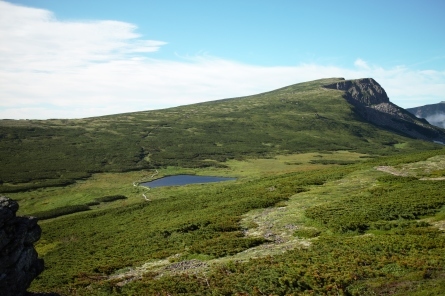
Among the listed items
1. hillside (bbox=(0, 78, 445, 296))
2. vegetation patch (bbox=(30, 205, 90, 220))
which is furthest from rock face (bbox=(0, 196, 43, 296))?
vegetation patch (bbox=(30, 205, 90, 220))

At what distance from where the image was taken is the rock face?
951 inches

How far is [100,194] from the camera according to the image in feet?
298

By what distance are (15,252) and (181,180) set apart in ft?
278

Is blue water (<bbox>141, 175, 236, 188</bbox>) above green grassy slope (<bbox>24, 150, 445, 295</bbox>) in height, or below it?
below

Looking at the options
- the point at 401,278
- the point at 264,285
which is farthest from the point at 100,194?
the point at 401,278

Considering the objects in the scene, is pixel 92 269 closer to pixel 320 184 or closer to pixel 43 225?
pixel 43 225

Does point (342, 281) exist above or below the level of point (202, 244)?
above

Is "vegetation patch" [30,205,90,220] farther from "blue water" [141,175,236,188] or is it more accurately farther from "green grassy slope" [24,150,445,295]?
"blue water" [141,175,236,188]

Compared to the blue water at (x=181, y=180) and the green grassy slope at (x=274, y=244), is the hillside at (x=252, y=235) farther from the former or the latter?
the blue water at (x=181, y=180)

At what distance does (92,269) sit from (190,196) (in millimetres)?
40417

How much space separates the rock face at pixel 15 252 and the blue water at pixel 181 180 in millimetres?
72624

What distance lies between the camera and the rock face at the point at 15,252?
Result: 24.2 metres

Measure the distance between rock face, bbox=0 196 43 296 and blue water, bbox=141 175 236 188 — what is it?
72.6 m

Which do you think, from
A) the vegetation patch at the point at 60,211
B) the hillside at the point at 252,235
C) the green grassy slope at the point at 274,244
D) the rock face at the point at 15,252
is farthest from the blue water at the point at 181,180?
the rock face at the point at 15,252
